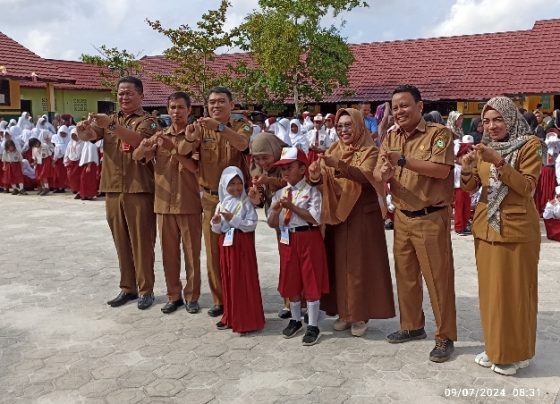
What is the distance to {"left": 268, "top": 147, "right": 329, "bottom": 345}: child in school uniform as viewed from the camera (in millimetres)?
4215

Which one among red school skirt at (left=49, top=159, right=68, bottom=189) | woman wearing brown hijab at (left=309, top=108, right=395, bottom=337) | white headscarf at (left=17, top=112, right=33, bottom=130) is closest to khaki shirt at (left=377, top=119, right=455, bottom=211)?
woman wearing brown hijab at (left=309, top=108, right=395, bottom=337)

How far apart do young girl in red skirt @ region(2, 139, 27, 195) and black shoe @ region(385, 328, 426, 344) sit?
11.6 m

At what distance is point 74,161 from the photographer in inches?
488

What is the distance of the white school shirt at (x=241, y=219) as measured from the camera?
14.5 feet

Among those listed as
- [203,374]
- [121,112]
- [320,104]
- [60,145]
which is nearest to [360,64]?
[320,104]

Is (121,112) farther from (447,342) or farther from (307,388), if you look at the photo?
(447,342)

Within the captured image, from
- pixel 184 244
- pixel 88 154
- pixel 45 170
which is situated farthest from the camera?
pixel 45 170

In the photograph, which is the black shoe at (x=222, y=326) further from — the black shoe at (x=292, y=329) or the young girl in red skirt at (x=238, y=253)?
the black shoe at (x=292, y=329)

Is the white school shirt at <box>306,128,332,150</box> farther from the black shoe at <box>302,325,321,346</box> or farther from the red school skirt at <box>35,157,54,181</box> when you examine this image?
the black shoe at <box>302,325,321,346</box>

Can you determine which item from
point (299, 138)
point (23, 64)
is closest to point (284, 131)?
point (299, 138)

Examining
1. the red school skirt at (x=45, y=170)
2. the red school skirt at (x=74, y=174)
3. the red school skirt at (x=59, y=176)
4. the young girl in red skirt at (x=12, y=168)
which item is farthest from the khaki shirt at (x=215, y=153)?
the young girl in red skirt at (x=12, y=168)

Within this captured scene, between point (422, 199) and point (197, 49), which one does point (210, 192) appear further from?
point (197, 49)

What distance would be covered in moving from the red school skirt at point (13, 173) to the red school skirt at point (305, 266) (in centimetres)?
1104

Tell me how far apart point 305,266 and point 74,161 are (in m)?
9.46
